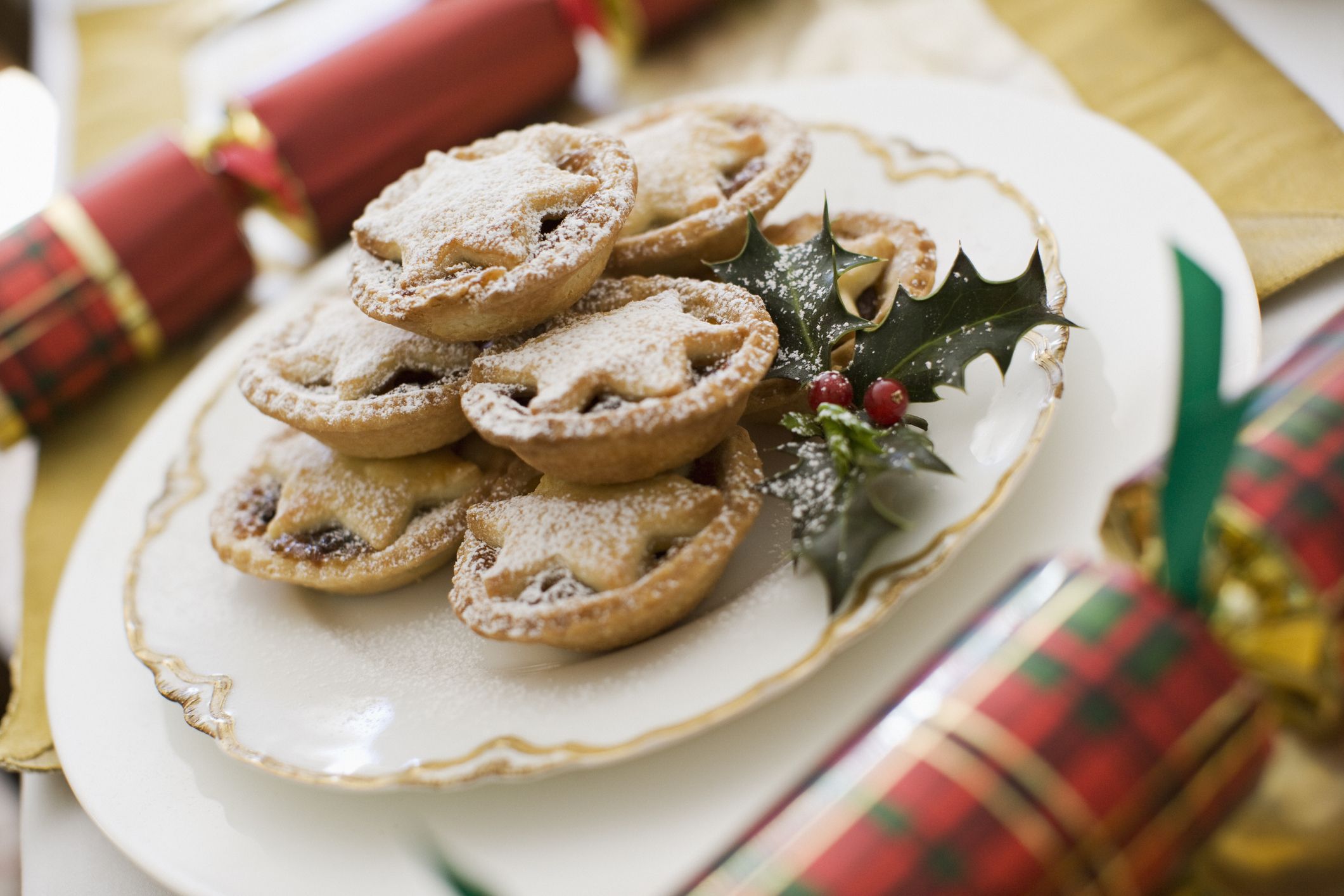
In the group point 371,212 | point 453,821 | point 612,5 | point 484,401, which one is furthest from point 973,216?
point 612,5

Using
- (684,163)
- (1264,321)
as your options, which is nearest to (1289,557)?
(1264,321)

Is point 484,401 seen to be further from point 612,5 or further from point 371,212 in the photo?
point 612,5

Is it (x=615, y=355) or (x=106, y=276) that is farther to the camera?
(x=106, y=276)

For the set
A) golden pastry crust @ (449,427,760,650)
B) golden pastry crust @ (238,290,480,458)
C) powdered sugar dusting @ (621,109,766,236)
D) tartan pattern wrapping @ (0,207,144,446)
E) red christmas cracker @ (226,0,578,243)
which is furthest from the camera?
red christmas cracker @ (226,0,578,243)

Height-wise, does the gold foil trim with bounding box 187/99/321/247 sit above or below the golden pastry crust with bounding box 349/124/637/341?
below

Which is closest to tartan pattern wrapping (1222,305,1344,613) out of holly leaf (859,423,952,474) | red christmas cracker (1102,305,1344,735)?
red christmas cracker (1102,305,1344,735)

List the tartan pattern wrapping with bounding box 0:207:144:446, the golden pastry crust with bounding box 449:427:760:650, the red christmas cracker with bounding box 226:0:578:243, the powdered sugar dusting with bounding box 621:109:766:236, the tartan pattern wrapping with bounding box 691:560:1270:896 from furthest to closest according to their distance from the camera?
1. the red christmas cracker with bounding box 226:0:578:243
2. the tartan pattern wrapping with bounding box 0:207:144:446
3. the powdered sugar dusting with bounding box 621:109:766:236
4. the golden pastry crust with bounding box 449:427:760:650
5. the tartan pattern wrapping with bounding box 691:560:1270:896

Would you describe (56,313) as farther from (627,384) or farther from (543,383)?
(627,384)

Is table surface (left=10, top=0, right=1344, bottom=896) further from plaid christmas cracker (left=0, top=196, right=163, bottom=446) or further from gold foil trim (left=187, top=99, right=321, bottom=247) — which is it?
gold foil trim (left=187, top=99, right=321, bottom=247)

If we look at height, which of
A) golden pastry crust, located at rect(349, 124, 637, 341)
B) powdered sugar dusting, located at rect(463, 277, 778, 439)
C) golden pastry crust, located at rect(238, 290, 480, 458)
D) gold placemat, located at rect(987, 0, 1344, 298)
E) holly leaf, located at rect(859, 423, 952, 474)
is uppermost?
golden pastry crust, located at rect(349, 124, 637, 341)
